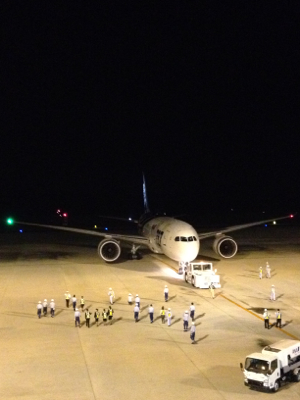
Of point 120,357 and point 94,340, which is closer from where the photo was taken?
point 120,357

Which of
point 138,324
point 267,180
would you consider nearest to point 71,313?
point 138,324

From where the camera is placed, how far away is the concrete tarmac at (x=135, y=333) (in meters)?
14.9

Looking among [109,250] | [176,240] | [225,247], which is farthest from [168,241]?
[225,247]

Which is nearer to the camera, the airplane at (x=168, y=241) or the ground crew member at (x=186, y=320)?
the ground crew member at (x=186, y=320)

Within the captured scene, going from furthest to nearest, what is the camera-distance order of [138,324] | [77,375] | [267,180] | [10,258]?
[267,180] < [10,258] < [138,324] < [77,375]

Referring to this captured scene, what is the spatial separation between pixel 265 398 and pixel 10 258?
2985cm

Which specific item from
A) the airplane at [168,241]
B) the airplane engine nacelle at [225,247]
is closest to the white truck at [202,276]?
the airplane at [168,241]

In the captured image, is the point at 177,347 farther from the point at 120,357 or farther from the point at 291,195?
the point at 291,195

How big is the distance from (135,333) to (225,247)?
63.7 feet

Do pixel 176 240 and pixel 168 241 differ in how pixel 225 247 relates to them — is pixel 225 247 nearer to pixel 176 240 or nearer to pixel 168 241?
pixel 168 241

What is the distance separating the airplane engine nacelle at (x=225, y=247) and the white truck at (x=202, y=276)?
8.27 metres

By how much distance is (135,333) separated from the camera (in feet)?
66.8

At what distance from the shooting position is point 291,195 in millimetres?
107750

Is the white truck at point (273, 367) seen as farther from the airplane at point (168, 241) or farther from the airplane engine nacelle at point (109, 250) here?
the airplane engine nacelle at point (109, 250)
